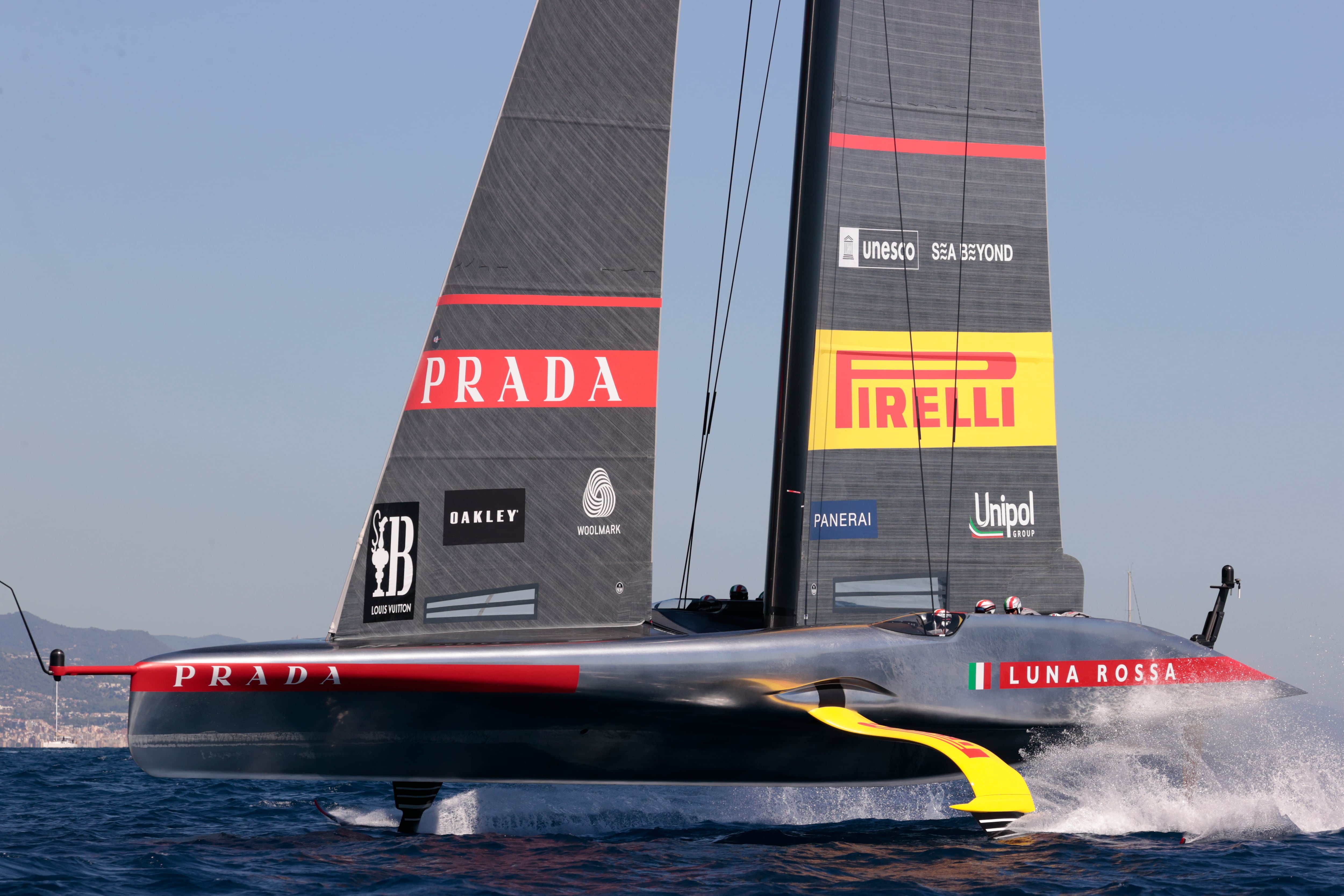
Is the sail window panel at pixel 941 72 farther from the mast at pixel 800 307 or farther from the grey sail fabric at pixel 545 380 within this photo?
the grey sail fabric at pixel 545 380

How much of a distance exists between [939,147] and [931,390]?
2.23 meters

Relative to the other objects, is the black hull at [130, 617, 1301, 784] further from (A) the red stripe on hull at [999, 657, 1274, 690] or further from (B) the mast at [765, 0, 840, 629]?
(B) the mast at [765, 0, 840, 629]

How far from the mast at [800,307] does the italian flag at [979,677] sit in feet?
5.42

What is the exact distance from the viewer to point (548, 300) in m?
9.48

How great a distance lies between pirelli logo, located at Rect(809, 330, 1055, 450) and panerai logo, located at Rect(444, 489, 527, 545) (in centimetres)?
292

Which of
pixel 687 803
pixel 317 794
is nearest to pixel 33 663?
pixel 317 794

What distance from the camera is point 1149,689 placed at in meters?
10.0

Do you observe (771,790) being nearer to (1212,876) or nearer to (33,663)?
(1212,876)

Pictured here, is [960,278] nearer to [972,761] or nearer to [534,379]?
[534,379]

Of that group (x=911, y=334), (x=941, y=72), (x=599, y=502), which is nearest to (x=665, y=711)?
(x=599, y=502)

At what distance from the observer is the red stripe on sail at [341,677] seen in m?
8.28

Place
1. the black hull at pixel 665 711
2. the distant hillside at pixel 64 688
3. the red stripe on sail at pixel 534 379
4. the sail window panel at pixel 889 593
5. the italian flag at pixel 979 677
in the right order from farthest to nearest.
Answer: the distant hillside at pixel 64 688, the sail window panel at pixel 889 593, the italian flag at pixel 979 677, the red stripe on sail at pixel 534 379, the black hull at pixel 665 711

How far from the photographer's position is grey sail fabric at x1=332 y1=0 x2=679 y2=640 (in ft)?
29.9

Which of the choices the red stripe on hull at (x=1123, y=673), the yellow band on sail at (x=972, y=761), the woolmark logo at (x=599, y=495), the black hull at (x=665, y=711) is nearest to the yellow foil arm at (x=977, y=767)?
the yellow band on sail at (x=972, y=761)
